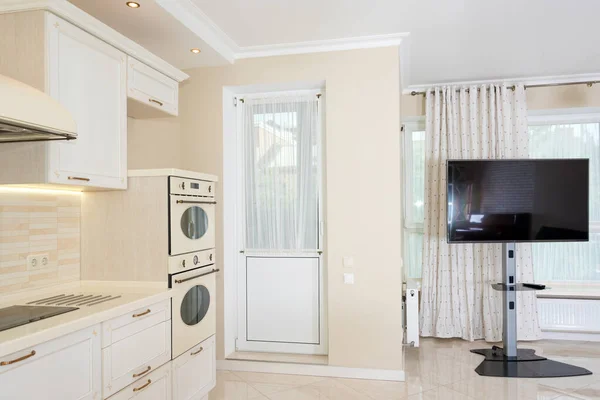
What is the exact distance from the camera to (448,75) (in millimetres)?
4574

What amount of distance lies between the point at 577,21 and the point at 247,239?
3105 mm

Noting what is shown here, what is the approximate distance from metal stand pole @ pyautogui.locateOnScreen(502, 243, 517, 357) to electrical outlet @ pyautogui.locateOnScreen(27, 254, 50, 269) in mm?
3633

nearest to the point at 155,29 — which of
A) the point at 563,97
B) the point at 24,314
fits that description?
the point at 24,314

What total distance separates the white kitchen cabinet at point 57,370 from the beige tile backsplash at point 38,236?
0.71m

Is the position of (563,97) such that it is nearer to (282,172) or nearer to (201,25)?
(282,172)

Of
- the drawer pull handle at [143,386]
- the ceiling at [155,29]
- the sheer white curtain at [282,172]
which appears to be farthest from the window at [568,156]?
the drawer pull handle at [143,386]

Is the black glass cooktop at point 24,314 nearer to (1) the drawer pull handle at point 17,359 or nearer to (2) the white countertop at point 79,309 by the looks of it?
(2) the white countertop at point 79,309

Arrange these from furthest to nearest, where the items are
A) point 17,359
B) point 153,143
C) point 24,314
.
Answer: point 153,143 → point 24,314 → point 17,359

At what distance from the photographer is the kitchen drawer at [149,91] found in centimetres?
278

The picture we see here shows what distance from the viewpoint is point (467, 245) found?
4.71 metres

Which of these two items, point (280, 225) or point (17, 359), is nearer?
point (17, 359)

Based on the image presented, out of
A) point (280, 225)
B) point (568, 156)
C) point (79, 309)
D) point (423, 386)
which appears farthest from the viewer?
point (568, 156)

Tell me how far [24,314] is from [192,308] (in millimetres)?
A: 1122

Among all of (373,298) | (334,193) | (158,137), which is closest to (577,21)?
(334,193)
